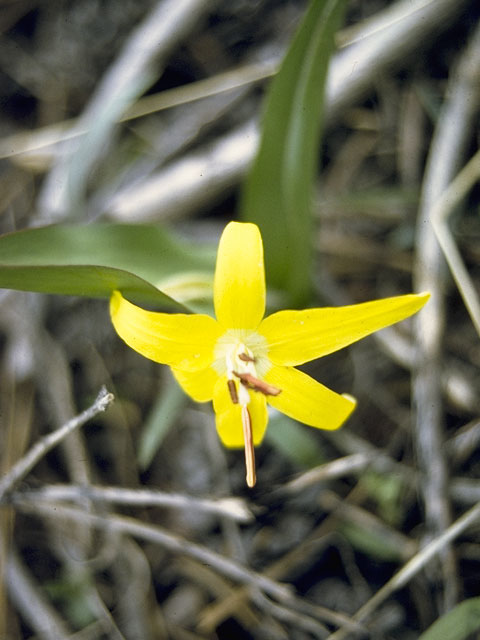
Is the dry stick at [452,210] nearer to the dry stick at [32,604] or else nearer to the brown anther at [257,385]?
the brown anther at [257,385]

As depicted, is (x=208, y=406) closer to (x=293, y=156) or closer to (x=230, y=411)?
(x=230, y=411)

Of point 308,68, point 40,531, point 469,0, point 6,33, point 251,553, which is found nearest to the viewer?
point 308,68

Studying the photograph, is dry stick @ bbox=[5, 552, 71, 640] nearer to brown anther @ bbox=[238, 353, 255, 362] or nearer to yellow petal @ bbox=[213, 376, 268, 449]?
yellow petal @ bbox=[213, 376, 268, 449]

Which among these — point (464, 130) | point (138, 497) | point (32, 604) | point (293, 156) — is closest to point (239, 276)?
point (293, 156)

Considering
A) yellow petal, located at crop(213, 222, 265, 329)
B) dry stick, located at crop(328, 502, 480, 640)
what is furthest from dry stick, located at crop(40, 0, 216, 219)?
dry stick, located at crop(328, 502, 480, 640)

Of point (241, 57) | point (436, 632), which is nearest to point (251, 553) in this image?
point (436, 632)

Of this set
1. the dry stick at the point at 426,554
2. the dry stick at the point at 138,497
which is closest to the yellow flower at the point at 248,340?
the dry stick at the point at 138,497

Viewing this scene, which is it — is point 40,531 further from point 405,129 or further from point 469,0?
point 469,0
